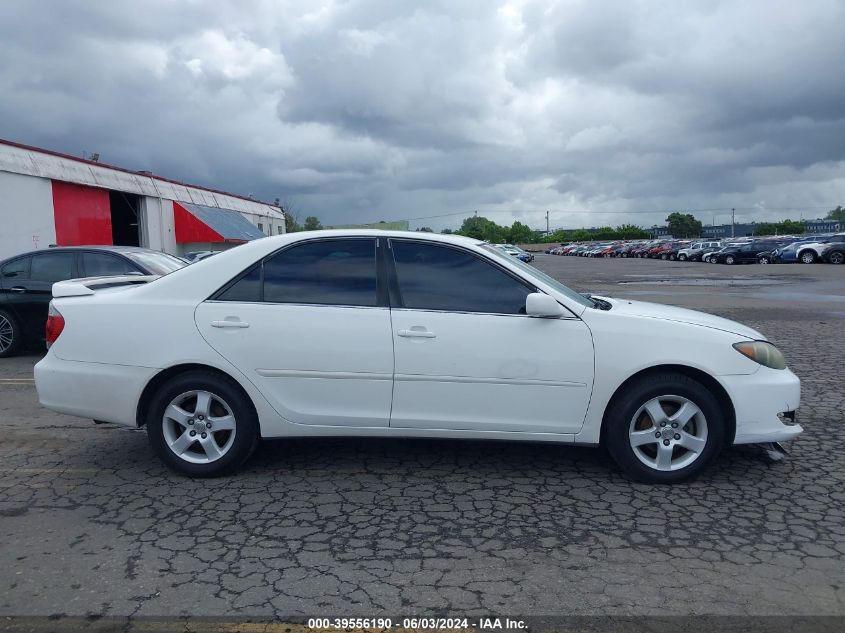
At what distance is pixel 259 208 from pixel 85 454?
49.0 meters

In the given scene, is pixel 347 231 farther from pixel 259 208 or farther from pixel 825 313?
pixel 259 208

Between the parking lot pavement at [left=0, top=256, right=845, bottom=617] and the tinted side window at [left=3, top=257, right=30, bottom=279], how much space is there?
4813mm

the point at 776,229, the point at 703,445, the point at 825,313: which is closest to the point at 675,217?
the point at 776,229

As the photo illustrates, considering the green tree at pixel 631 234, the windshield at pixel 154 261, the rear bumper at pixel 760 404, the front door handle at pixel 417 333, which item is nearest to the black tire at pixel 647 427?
the rear bumper at pixel 760 404

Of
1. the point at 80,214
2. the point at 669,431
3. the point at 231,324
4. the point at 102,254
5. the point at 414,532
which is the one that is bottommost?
the point at 414,532

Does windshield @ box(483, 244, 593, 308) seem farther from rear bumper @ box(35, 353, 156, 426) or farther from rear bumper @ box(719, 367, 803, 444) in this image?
rear bumper @ box(35, 353, 156, 426)

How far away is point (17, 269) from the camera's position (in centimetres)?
1002

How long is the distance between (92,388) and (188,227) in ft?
107

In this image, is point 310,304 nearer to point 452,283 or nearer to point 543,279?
point 452,283

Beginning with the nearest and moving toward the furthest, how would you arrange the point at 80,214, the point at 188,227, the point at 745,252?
the point at 80,214 < the point at 188,227 < the point at 745,252

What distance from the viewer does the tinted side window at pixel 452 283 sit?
4.73m

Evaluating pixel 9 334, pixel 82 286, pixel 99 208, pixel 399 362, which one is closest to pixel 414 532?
pixel 399 362

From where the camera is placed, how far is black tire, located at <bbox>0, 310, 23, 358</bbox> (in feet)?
32.8

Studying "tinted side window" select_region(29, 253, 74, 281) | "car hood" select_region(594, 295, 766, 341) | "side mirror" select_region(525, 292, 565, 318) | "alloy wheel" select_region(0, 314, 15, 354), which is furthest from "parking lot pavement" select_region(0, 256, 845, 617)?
"alloy wheel" select_region(0, 314, 15, 354)
